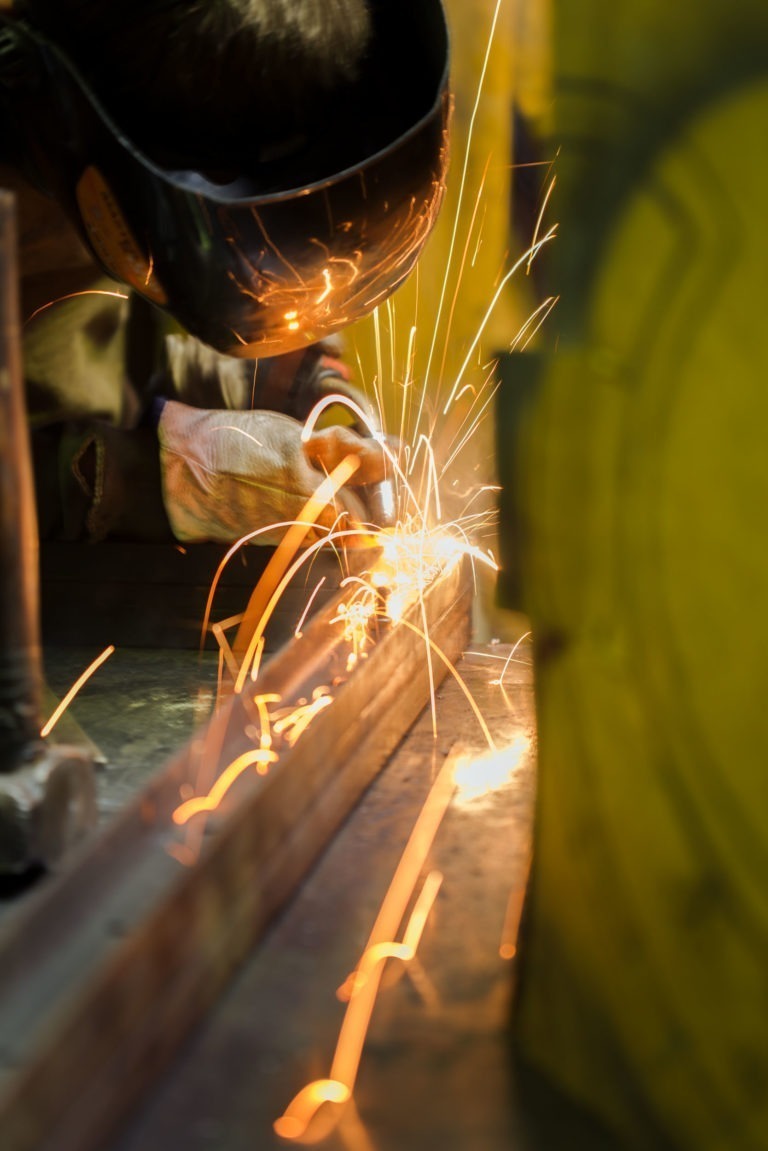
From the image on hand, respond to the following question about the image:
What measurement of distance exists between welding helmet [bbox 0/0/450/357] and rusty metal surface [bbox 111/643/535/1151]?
711mm

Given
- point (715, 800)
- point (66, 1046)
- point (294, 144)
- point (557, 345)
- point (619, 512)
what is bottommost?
point (66, 1046)

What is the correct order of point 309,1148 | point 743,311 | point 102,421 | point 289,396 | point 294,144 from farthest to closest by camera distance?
point 289,396 < point 102,421 < point 294,144 < point 309,1148 < point 743,311

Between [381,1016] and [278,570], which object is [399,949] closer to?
[381,1016]

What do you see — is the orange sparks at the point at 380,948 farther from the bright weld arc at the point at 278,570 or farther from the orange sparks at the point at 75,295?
the orange sparks at the point at 75,295

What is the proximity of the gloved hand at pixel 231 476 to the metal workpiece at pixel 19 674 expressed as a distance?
1050 mm

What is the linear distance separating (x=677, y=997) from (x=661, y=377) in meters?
0.42

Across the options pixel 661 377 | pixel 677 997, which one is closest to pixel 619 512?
pixel 661 377

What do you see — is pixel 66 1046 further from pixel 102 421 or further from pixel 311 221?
pixel 102 421

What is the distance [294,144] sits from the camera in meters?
1.75

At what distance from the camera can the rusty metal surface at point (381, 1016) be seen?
0.85 meters

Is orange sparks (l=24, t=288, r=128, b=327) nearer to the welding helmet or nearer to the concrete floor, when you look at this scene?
the welding helmet

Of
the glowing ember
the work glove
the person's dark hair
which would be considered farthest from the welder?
the glowing ember

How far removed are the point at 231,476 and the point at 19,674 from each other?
44.7 inches

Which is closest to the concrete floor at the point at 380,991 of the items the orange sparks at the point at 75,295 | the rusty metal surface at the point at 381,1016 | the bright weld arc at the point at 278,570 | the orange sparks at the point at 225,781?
the rusty metal surface at the point at 381,1016
